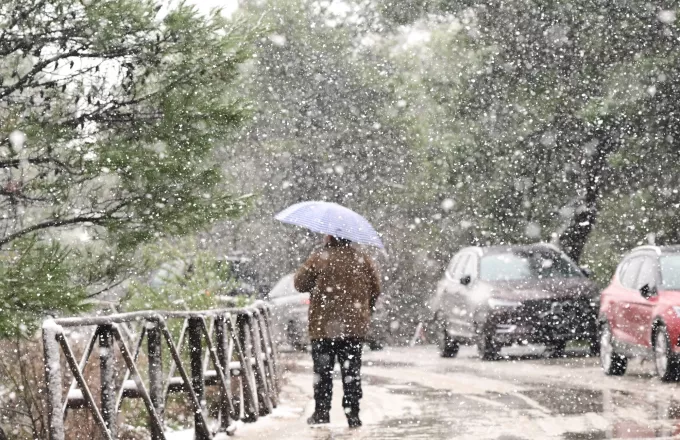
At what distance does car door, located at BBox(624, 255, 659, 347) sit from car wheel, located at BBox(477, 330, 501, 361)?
3.86 meters

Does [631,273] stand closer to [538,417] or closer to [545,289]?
[545,289]

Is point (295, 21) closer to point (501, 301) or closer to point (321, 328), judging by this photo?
point (501, 301)

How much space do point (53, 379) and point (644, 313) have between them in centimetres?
995

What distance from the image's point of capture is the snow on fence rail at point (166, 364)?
7475 millimetres

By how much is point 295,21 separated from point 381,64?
322 cm

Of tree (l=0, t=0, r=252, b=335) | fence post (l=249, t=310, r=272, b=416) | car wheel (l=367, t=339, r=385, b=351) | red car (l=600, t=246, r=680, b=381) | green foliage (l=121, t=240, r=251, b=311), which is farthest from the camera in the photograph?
car wheel (l=367, t=339, r=385, b=351)

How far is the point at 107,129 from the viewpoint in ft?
44.1

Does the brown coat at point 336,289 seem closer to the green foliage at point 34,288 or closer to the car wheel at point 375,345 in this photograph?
the green foliage at point 34,288

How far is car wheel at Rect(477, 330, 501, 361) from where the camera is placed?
20156 mm

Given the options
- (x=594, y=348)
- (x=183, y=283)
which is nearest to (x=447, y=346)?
(x=594, y=348)

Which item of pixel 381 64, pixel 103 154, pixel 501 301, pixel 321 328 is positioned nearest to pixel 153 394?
pixel 321 328

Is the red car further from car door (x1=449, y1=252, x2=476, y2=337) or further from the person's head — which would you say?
the person's head

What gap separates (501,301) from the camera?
1998cm

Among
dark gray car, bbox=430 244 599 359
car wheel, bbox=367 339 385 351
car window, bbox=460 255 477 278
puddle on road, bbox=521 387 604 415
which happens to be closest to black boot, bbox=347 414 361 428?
puddle on road, bbox=521 387 604 415
